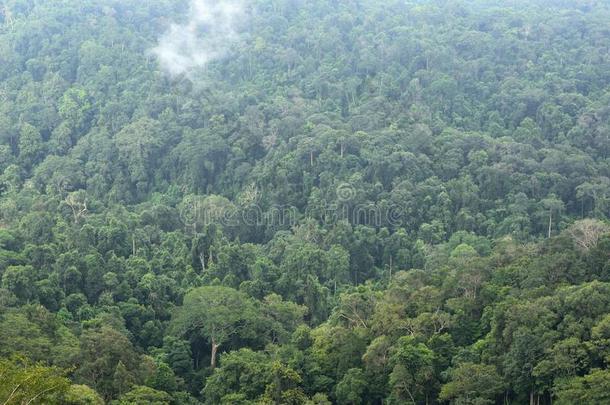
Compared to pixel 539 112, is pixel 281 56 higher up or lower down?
higher up

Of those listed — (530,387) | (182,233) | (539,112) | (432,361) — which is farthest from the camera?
(539,112)

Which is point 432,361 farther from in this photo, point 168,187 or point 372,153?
point 168,187

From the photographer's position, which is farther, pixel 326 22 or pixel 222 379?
pixel 326 22

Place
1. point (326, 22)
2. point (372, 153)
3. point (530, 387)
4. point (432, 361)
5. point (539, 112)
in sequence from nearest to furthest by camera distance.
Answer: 1. point (530, 387)
2. point (432, 361)
3. point (372, 153)
4. point (539, 112)
5. point (326, 22)

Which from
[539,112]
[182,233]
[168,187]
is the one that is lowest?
[182,233]

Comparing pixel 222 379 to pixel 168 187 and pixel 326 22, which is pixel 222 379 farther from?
pixel 326 22

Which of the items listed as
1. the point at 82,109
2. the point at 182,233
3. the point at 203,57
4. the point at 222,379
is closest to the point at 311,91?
the point at 203,57
